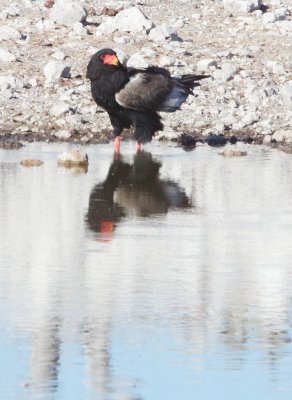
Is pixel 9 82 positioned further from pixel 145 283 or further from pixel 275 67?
pixel 145 283

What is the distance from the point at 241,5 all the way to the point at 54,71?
451 centimetres

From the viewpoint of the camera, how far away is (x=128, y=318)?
29.0 ft

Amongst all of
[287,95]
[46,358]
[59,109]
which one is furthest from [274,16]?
[46,358]

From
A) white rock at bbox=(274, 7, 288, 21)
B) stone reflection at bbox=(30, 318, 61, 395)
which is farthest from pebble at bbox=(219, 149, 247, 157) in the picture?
stone reflection at bbox=(30, 318, 61, 395)

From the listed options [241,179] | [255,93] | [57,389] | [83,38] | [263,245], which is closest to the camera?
[57,389]

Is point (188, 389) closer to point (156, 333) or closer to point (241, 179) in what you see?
point (156, 333)

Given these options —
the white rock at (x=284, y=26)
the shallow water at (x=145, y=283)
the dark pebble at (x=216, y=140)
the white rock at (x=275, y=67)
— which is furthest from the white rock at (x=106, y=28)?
the shallow water at (x=145, y=283)

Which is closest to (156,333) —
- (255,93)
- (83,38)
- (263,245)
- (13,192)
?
(263,245)

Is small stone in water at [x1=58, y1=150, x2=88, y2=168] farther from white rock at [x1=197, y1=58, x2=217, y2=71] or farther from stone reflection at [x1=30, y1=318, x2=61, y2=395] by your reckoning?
stone reflection at [x1=30, y1=318, x2=61, y2=395]

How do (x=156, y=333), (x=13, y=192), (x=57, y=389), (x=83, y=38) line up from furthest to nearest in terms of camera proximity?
(x=83, y=38) < (x=13, y=192) < (x=156, y=333) < (x=57, y=389)

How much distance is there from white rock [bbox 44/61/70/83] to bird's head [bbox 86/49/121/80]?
2.44m

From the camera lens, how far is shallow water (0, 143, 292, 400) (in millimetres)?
7645

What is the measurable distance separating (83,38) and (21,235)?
1022 centimetres

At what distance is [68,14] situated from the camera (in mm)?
21906
